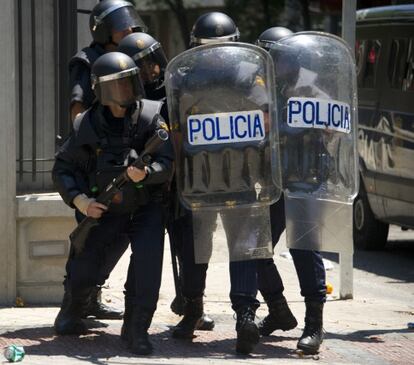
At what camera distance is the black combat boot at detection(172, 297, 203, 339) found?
7.18 metres

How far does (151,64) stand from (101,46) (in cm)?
49

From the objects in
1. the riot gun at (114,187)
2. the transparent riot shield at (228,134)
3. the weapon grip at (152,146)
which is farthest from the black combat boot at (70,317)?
the weapon grip at (152,146)

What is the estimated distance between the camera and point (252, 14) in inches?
900

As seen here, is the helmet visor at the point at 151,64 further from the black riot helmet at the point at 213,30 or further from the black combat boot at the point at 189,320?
the black combat boot at the point at 189,320

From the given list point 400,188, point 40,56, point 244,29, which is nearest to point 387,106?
point 400,188

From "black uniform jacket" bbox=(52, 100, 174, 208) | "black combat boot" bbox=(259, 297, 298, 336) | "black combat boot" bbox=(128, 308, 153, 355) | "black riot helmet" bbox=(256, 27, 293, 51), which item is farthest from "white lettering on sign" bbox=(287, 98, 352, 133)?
"black combat boot" bbox=(128, 308, 153, 355)

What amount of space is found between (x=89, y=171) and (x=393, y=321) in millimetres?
2644

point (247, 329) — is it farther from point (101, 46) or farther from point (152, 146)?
point (101, 46)

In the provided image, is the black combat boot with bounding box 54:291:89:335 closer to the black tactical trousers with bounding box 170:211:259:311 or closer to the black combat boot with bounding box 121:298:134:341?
the black combat boot with bounding box 121:298:134:341

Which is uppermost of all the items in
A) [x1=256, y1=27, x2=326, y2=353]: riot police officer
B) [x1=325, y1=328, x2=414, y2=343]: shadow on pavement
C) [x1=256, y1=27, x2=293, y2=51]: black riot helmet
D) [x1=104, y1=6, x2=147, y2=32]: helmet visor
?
[x1=104, y1=6, x2=147, y2=32]: helmet visor

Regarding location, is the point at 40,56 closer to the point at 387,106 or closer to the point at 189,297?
the point at 189,297

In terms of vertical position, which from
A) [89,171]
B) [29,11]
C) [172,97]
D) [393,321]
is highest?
[29,11]

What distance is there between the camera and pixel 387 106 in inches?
449

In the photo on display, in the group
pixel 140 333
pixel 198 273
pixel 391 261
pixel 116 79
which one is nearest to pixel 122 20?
pixel 116 79
